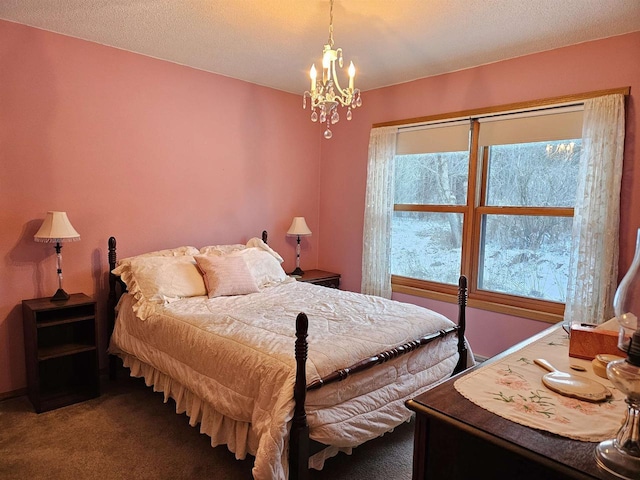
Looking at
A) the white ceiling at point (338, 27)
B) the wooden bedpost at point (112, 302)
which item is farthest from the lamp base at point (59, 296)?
the white ceiling at point (338, 27)

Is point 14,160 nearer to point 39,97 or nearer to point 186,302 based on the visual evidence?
point 39,97

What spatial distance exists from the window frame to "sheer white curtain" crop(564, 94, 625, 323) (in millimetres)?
201

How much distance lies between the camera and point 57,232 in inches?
106

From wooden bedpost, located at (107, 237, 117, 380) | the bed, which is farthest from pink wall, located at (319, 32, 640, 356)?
wooden bedpost, located at (107, 237, 117, 380)

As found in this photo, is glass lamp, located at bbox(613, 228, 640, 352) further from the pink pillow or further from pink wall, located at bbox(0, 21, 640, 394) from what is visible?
the pink pillow

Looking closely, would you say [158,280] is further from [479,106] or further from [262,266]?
[479,106]

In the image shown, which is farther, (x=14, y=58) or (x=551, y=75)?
(x=551, y=75)

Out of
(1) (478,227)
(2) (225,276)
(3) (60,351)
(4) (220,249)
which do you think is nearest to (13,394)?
(3) (60,351)

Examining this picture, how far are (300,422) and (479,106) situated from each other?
2.93 meters

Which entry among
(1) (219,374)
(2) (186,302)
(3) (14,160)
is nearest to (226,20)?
(3) (14,160)

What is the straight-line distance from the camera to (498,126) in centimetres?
333

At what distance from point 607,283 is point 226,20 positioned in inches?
122

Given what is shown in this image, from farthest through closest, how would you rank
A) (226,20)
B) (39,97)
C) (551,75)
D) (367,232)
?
(367,232) → (551,75) → (39,97) → (226,20)

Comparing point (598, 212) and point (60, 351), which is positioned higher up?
point (598, 212)
